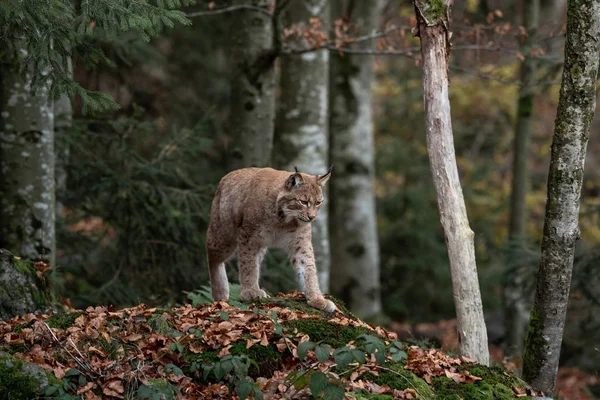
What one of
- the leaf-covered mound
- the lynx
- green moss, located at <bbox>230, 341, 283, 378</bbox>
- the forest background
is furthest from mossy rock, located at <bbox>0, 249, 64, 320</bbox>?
green moss, located at <bbox>230, 341, 283, 378</bbox>

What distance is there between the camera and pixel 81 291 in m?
11.7

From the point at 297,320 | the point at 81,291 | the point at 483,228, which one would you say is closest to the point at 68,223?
the point at 81,291

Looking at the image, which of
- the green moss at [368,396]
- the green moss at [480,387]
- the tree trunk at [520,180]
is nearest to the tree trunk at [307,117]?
the tree trunk at [520,180]

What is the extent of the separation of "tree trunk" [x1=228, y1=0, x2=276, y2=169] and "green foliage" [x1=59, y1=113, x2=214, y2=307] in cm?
68

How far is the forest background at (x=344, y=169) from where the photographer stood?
35.0ft

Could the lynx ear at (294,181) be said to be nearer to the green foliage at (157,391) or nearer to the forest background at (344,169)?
the forest background at (344,169)

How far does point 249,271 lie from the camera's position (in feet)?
24.4

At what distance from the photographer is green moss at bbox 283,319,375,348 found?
6.10 metres

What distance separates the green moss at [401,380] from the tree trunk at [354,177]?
9.67 meters

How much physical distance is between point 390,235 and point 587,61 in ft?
39.8

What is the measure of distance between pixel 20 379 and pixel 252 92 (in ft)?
20.5

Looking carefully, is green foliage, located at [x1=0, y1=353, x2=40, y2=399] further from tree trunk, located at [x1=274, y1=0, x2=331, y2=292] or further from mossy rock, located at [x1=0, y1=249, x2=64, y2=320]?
tree trunk, located at [x1=274, y1=0, x2=331, y2=292]

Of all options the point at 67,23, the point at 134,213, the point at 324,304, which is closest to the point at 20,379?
the point at 324,304

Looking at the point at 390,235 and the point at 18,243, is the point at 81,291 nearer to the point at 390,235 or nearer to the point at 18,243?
the point at 18,243
